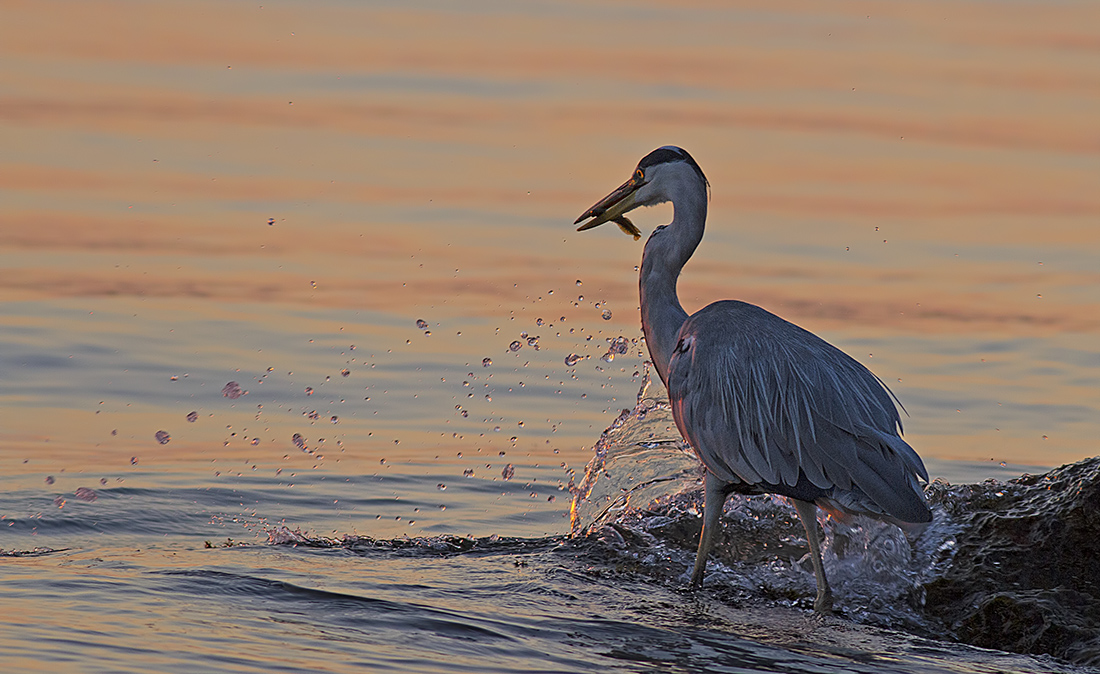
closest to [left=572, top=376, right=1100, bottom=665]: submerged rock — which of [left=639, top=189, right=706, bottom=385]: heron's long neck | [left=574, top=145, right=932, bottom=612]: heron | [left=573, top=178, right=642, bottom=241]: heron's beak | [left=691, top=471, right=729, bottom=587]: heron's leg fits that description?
[left=691, top=471, right=729, bottom=587]: heron's leg

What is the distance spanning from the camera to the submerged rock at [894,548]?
7.18m

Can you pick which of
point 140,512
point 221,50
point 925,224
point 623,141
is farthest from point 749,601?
point 221,50

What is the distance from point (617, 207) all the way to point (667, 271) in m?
0.59

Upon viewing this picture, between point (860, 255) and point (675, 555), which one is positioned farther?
point (860, 255)

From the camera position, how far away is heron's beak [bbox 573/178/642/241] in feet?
28.5

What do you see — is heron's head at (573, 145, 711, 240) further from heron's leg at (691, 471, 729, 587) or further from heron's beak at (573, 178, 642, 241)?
heron's leg at (691, 471, 729, 587)

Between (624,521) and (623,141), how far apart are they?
28.1ft

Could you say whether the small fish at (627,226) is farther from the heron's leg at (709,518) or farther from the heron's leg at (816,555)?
the heron's leg at (816,555)

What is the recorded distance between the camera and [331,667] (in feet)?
19.8

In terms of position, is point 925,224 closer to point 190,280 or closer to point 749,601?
point 190,280

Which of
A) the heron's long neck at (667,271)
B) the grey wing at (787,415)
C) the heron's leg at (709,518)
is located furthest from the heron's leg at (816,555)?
the heron's long neck at (667,271)

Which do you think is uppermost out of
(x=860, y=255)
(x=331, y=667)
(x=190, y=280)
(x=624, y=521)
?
(x=860, y=255)

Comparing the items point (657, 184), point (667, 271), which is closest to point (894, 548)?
point (667, 271)

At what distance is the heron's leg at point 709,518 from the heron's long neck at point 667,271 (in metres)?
0.71
